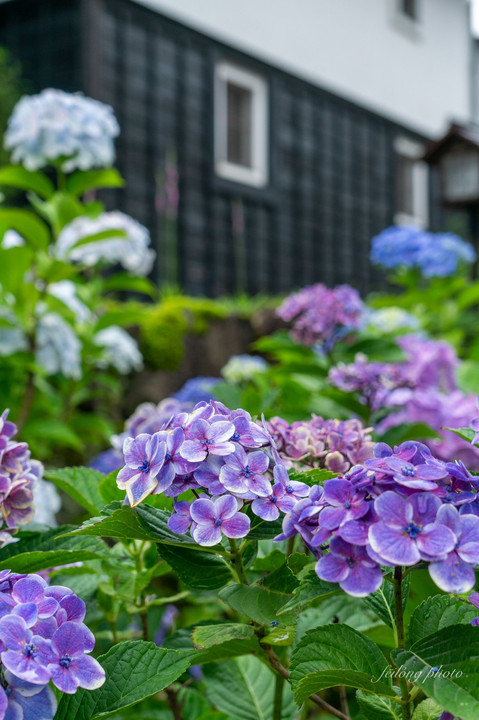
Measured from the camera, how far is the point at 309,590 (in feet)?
2.04

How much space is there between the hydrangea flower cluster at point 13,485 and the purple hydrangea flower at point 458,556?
44 cm

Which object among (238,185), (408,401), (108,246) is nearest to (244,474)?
(408,401)

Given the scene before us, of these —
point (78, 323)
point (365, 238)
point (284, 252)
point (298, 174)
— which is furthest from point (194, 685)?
point (365, 238)

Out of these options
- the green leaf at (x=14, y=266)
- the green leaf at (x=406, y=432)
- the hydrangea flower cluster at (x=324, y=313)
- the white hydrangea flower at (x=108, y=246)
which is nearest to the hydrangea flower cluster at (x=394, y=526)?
the green leaf at (x=406, y=432)

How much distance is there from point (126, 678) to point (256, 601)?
12cm

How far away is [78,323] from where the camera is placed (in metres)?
2.50

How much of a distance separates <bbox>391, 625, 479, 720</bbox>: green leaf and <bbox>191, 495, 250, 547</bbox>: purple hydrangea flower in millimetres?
156

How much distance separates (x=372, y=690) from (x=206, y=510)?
7.3 inches

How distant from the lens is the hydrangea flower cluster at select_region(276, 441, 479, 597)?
0.55 meters

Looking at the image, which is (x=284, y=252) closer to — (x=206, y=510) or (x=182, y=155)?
(x=182, y=155)

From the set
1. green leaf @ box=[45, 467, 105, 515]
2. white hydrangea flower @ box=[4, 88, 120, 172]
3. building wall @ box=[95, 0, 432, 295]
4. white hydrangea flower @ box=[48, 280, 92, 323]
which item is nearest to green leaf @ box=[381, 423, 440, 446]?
green leaf @ box=[45, 467, 105, 515]

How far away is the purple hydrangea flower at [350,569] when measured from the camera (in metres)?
0.56

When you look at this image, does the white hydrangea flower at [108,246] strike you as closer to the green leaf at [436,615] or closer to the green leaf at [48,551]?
the green leaf at [48,551]

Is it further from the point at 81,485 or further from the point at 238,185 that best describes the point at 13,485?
the point at 238,185
